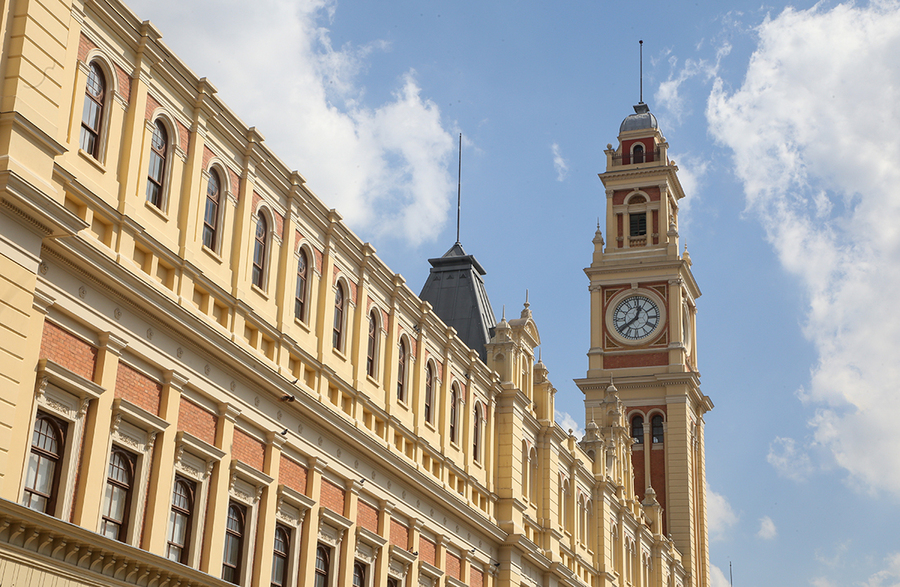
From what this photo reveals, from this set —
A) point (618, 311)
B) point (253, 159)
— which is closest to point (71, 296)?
point (253, 159)

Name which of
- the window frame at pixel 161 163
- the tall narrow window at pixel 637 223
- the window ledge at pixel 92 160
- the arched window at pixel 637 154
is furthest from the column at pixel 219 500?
the arched window at pixel 637 154

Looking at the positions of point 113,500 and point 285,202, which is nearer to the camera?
point 113,500

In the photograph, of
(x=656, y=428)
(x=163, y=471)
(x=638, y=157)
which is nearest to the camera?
(x=163, y=471)

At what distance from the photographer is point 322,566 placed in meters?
27.4

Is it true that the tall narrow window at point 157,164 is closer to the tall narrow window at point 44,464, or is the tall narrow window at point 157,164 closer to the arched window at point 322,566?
the tall narrow window at point 44,464

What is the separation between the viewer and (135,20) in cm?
2202

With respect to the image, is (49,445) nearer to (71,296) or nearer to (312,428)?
(71,296)

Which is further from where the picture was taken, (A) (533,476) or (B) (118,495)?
(A) (533,476)

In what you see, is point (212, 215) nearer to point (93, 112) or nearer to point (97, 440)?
point (93, 112)

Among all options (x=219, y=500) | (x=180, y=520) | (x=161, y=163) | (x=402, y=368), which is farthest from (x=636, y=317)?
(x=180, y=520)

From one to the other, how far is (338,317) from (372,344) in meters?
1.90

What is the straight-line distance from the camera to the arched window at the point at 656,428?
70062 mm

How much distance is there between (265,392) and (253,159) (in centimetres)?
528

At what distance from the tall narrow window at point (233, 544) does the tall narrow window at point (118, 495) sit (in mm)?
3206
